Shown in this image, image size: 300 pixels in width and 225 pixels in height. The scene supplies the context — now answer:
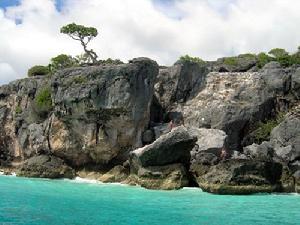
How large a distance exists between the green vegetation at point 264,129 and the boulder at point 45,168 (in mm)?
15946

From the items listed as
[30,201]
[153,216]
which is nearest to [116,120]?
[30,201]

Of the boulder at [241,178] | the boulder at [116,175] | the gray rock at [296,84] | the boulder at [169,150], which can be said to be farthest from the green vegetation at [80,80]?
the gray rock at [296,84]

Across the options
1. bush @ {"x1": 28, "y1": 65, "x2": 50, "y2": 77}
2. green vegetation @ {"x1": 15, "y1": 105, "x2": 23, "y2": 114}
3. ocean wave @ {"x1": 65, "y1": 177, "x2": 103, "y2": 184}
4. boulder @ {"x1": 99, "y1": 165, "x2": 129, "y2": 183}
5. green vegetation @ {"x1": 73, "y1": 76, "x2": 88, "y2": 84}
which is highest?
bush @ {"x1": 28, "y1": 65, "x2": 50, "y2": 77}

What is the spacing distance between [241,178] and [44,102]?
847 inches

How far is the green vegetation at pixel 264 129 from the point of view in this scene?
38.5 m

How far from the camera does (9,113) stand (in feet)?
160

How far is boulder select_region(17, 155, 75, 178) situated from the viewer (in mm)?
38812

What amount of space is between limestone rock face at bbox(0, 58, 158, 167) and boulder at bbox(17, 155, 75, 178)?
1.19m

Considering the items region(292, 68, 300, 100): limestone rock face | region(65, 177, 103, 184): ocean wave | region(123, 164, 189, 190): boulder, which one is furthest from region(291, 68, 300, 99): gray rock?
region(65, 177, 103, 184): ocean wave

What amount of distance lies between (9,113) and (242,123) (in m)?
24.3

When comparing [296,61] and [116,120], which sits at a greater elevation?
[296,61]

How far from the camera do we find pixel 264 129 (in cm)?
3894

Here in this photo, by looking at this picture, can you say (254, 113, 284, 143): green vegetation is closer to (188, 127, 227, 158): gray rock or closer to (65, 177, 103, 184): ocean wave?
(188, 127, 227, 158): gray rock

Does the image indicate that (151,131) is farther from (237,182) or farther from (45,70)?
(45,70)
